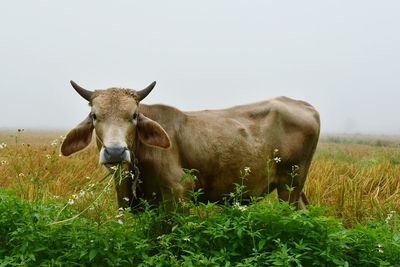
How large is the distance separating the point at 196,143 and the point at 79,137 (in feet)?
3.70

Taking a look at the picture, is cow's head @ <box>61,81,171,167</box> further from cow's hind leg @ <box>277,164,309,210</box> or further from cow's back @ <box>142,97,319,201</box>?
cow's hind leg @ <box>277,164,309,210</box>

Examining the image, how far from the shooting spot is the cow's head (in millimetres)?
4152

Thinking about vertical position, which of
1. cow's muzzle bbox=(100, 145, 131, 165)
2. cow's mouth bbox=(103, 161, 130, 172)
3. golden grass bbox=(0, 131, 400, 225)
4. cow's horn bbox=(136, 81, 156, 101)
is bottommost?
golden grass bbox=(0, 131, 400, 225)

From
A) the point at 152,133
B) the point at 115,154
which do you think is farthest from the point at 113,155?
the point at 152,133

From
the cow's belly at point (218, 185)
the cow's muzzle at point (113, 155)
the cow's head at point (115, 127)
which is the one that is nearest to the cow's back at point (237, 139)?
the cow's belly at point (218, 185)

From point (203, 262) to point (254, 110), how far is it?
111 inches

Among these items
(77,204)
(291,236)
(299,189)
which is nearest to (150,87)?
(77,204)

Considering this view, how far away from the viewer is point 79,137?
16.2 feet

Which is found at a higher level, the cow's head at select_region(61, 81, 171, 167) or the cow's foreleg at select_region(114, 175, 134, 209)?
the cow's head at select_region(61, 81, 171, 167)

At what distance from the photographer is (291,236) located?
12.9ft

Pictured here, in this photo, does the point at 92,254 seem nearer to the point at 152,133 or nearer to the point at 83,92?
the point at 152,133

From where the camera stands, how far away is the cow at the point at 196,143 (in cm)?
454

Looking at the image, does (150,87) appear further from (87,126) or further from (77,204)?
(77,204)

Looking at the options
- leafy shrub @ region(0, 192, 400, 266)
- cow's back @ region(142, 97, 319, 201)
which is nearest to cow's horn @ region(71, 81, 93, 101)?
cow's back @ region(142, 97, 319, 201)
